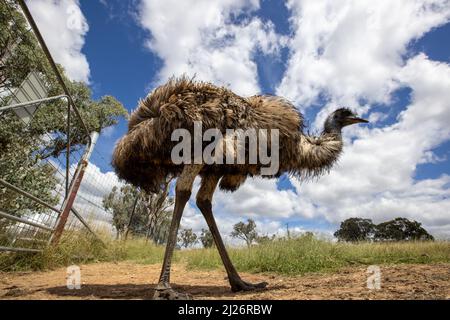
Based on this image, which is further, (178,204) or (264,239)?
(264,239)

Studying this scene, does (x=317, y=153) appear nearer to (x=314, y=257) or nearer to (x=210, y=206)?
(x=210, y=206)

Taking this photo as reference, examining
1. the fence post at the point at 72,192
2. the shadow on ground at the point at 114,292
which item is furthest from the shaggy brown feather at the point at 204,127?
the fence post at the point at 72,192

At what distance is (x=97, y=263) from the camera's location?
7.03 metres

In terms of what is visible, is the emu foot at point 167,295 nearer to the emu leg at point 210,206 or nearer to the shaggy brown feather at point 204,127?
the emu leg at point 210,206

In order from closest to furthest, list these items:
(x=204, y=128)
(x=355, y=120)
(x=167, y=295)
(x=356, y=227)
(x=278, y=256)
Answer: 1. (x=167, y=295)
2. (x=204, y=128)
3. (x=355, y=120)
4. (x=278, y=256)
5. (x=356, y=227)

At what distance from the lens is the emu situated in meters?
3.46

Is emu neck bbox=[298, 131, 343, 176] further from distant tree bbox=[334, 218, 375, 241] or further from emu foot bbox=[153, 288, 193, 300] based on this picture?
distant tree bbox=[334, 218, 375, 241]

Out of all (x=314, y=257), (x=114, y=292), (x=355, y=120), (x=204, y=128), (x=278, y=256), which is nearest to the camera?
(x=204, y=128)

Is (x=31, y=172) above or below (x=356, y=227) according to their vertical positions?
below

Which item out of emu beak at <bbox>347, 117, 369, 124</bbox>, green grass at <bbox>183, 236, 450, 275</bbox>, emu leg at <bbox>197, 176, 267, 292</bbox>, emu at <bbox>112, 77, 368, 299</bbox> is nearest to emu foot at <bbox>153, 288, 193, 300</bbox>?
emu at <bbox>112, 77, 368, 299</bbox>

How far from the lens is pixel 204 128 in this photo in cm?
344

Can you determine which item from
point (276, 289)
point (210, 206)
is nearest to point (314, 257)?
point (276, 289)

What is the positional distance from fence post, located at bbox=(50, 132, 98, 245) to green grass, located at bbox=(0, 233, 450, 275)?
27 cm

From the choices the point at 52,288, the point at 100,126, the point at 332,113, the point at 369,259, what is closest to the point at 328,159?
the point at 332,113
